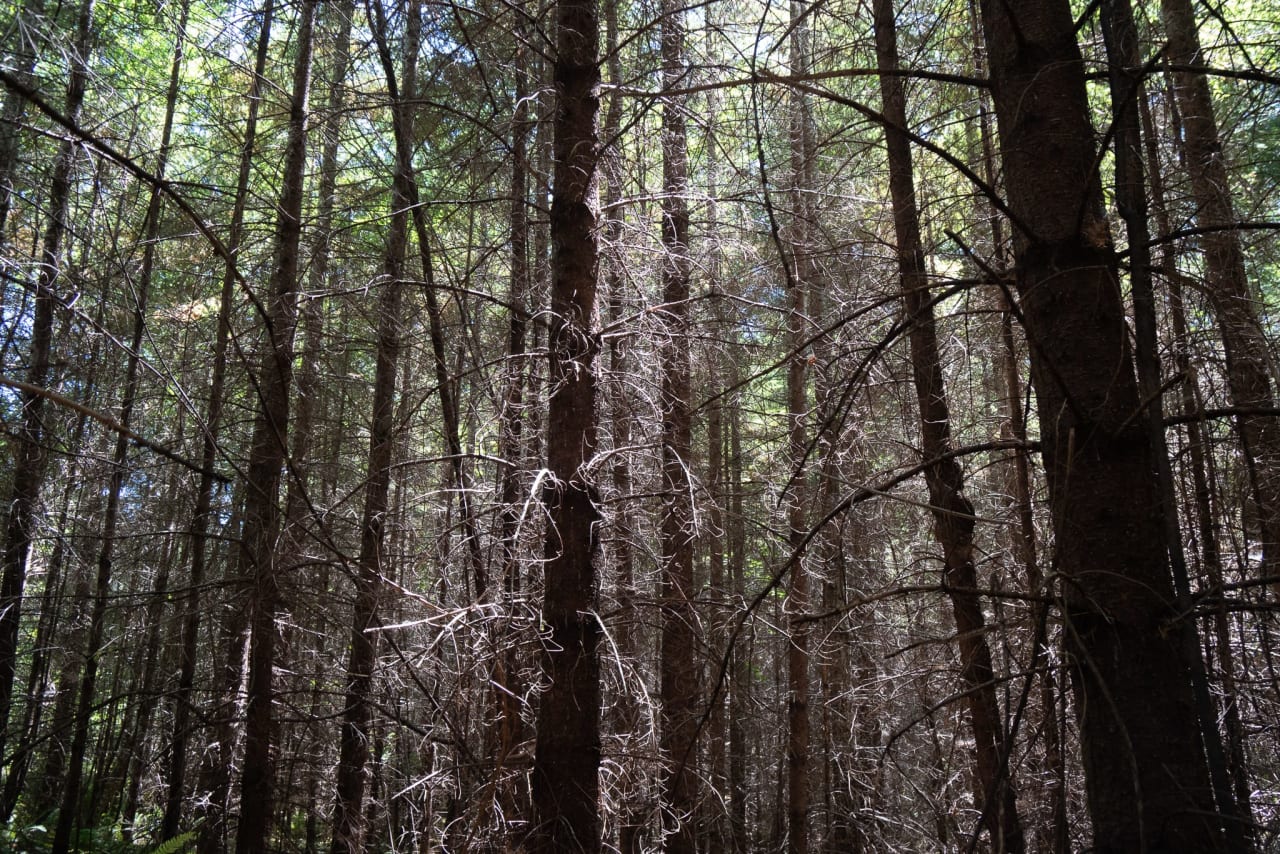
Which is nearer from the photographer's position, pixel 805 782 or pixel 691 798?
pixel 691 798

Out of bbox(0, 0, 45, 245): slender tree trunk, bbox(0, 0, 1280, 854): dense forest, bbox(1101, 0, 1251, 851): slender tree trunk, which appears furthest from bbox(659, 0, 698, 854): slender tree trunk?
bbox(1101, 0, 1251, 851): slender tree trunk

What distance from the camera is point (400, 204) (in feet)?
20.1

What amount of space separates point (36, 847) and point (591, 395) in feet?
30.6

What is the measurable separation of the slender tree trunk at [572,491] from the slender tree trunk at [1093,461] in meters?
2.12

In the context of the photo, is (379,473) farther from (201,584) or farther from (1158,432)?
(201,584)

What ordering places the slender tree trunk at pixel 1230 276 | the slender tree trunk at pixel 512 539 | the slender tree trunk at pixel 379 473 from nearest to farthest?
the slender tree trunk at pixel 1230 276, the slender tree trunk at pixel 512 539, the slender tree trunk at pixel 379 473

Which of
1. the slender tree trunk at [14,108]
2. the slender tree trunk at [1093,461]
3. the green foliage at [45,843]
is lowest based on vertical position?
the green foliage at [45,843]

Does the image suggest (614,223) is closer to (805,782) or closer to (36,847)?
(805,782)

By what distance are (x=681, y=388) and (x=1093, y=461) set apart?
602cm

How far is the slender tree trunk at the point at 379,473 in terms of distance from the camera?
4.53 meters

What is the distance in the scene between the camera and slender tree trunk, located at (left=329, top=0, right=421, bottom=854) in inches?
178

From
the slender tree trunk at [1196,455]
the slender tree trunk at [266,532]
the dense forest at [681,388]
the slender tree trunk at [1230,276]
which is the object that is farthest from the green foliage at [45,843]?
the slender tree trunk at [1230,276]

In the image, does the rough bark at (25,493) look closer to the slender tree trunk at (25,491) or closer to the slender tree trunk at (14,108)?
the slender tree trunk at (25,491)

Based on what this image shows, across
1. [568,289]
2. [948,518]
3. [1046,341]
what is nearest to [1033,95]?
[1046,341]
